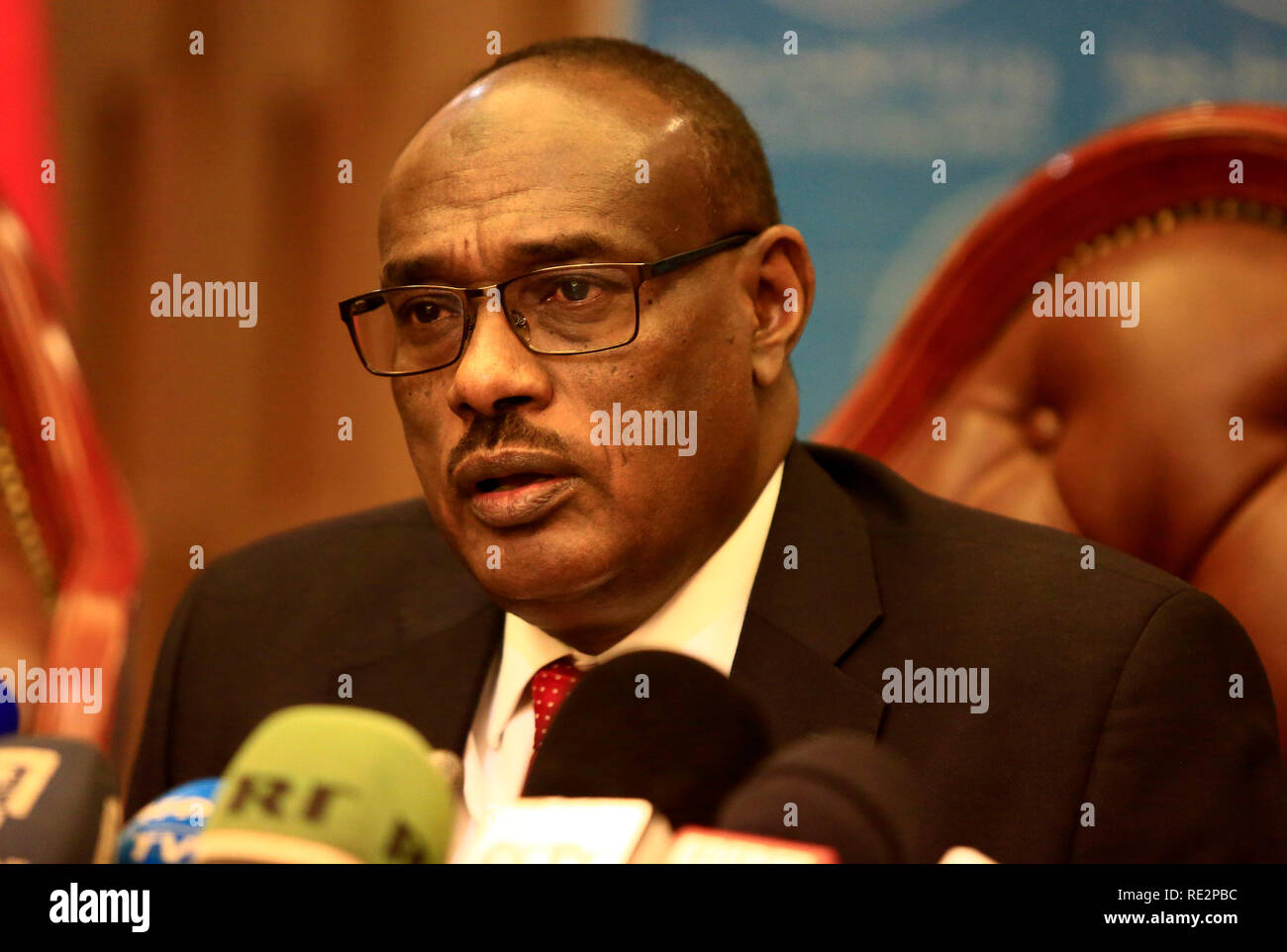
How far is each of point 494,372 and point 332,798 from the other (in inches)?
26.1

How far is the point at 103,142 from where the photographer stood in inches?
92.7

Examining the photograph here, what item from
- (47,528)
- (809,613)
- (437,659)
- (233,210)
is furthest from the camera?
(233,210)

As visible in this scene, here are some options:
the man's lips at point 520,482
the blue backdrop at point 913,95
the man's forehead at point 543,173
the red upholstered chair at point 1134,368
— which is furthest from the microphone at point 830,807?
the blue backdrop at point 913,95

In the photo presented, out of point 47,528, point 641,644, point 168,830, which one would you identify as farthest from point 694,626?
point 47,528

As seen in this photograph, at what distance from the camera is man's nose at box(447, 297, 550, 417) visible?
1301 mm

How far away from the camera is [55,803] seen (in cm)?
79

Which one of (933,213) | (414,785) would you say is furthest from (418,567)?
(414,785)

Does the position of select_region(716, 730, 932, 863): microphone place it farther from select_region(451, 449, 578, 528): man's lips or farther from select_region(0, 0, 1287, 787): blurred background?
select_region(0, 0, 1287, 787): blurred background

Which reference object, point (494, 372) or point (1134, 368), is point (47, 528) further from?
point (1134, 368)

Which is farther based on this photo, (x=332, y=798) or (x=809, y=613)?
(x=809, y=613)

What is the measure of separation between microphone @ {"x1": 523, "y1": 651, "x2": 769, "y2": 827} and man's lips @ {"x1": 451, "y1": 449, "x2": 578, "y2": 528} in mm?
394

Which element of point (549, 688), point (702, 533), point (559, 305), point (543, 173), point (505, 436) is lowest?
point (549, 688)

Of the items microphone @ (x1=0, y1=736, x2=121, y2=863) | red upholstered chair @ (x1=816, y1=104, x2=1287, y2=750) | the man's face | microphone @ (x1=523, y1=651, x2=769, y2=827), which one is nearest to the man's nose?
the man's face
